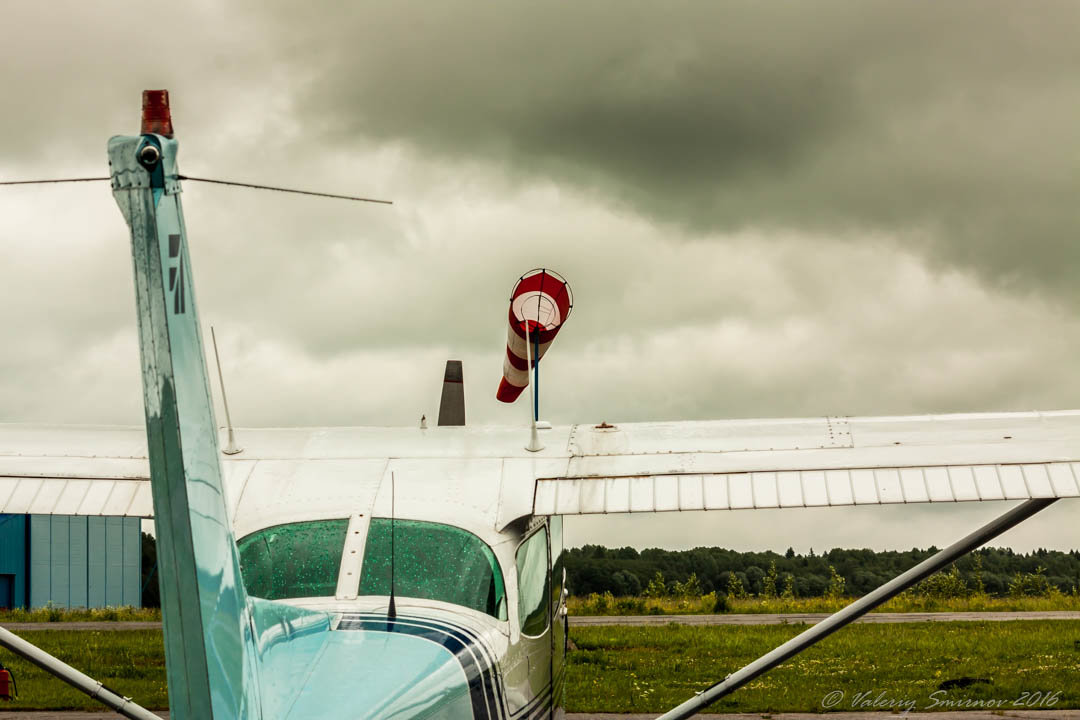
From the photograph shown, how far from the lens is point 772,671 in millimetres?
15578

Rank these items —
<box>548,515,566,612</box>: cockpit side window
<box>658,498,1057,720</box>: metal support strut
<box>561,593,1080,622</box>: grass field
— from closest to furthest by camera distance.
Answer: <box>658,498,1057,720</box>: metal support strut
<box>548,515,566,612</box>: cockpit side window
<box>561,593,1080,622</box>: grass field

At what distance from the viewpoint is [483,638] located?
18.2 feet

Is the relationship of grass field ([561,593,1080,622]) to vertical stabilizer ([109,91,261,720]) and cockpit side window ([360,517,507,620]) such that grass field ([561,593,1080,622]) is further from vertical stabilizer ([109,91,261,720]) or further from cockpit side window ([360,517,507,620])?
vertical stabilizer ([109,91,261,720])

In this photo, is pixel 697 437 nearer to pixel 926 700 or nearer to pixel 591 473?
pixel 591 473

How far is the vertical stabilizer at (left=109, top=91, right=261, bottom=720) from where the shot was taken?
3539 mm

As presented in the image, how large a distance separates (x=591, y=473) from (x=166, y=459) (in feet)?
13.0

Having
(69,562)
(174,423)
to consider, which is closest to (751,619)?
(174,423)

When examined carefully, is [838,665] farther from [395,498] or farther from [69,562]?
[69,562]

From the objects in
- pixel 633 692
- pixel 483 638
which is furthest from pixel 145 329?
pixel 633 692

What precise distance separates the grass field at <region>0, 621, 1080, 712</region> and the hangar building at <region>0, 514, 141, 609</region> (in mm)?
12317

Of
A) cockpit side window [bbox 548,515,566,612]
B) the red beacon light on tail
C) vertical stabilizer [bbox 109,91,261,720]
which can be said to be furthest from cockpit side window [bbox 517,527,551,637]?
the red beacon light on tail

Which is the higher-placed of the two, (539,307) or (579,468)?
(539,307)

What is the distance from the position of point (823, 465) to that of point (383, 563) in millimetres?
2928

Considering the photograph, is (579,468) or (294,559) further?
(579,468)
